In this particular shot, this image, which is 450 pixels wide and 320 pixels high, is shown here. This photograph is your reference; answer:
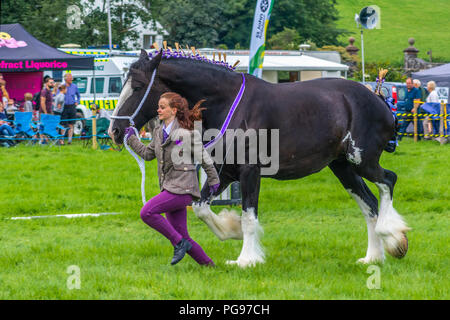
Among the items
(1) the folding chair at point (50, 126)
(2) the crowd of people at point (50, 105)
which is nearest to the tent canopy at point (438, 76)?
(2) the crowd of people at point (50, 105)

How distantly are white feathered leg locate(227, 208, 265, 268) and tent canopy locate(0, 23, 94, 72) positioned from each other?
15.8 meters

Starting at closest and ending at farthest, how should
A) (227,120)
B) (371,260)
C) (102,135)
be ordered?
(227,120), (371,260), (102,135)

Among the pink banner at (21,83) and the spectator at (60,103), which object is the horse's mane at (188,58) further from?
the pink banner at (21,83)

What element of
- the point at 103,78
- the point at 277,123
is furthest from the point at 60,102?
the point at 277,123

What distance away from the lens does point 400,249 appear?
24.6 ft

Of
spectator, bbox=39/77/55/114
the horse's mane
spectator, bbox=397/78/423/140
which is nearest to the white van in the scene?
spectator, bbox=39/77/55/114

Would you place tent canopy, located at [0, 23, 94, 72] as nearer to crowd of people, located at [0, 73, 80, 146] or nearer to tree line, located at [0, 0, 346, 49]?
crowd of people, located at [0, 73, 80, 146]

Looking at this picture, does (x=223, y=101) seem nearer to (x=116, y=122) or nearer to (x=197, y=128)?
(x=197, y=128)

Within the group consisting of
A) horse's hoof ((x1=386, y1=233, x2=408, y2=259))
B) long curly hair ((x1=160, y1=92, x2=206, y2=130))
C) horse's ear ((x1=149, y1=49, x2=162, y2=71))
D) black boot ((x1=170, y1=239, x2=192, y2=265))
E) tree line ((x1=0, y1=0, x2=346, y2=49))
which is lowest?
horse's hoof ((x1=386, y1=233, x2=408, y2=259))

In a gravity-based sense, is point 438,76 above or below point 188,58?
below

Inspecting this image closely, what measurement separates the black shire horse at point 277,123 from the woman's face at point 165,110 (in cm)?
48

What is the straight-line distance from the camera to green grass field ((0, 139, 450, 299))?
6320 mm

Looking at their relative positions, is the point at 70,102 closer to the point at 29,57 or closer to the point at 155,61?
the point at 29,57

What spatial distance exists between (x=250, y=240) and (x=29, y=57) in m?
16.3
